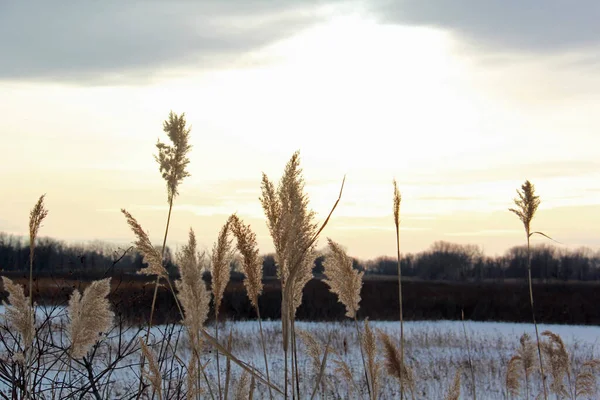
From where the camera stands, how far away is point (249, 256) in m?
2.36

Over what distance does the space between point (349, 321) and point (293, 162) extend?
18.4m

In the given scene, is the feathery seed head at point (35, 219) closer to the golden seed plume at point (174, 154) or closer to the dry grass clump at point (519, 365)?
the golden seed plume at point (174, 154)

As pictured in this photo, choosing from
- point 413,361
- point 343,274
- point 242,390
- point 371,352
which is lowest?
point 413,361

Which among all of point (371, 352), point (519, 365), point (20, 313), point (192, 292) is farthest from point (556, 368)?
point (20, 313)

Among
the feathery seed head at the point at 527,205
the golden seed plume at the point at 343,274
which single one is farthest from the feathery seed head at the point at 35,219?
the feathery seed head at the point at 527,205

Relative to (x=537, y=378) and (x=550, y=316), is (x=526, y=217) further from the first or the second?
(x=550, y=316)

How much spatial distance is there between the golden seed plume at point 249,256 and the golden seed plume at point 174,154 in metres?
0.86

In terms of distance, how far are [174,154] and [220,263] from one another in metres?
0.82

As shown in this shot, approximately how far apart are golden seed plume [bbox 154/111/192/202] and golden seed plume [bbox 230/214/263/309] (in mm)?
864

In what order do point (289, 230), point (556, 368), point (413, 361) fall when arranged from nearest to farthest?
point (289, 230), point (556, 368), point (413, 361)

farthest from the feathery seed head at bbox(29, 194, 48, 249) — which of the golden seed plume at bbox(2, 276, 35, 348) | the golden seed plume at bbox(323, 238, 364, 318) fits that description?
the golden seed plume at bbox(323, 238, 364, 318)

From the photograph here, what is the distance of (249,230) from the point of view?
2.29 meters

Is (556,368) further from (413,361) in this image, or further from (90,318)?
(413,361)

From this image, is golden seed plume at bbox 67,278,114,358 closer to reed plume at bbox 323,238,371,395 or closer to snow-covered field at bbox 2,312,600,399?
reed plume at bbox 323,238,371,395
